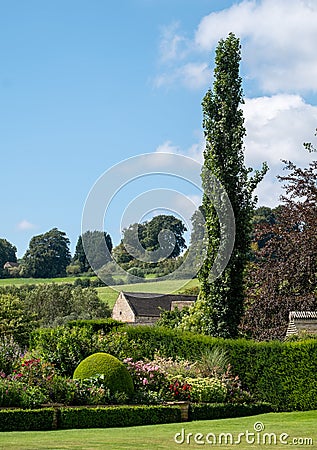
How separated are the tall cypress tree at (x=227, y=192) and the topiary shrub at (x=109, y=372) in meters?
6.36

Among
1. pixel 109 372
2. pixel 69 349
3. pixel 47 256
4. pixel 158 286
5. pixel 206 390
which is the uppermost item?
pixel 47 256

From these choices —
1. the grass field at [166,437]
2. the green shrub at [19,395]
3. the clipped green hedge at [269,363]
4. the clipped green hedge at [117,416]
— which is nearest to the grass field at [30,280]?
the clipped green hedge at [269,363]

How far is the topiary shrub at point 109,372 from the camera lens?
45.6ft

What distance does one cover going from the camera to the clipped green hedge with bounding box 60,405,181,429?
473 inches

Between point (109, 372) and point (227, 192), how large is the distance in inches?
326

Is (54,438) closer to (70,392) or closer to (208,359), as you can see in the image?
(70,392)

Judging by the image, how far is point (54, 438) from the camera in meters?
9.80

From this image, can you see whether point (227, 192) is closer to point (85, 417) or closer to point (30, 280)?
point (85, 417)

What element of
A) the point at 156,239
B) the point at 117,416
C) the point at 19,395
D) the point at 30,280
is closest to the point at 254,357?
the point at 117,416

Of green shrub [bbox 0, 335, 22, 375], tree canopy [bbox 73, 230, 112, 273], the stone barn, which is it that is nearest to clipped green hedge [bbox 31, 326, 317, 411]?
green shrub [bbox 0, 335, 22, 375]

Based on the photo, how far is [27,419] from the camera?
11516mm

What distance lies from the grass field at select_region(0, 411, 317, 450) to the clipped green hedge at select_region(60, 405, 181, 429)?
630 mm

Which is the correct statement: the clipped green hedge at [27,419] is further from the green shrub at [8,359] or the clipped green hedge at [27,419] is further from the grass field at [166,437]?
the green shrub at [8,359]

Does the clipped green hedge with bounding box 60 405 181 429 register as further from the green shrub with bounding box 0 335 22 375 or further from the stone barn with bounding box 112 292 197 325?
the stone barn with bounding box 112 292 197 325
